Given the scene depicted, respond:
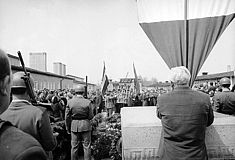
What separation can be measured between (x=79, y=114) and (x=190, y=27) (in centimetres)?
337

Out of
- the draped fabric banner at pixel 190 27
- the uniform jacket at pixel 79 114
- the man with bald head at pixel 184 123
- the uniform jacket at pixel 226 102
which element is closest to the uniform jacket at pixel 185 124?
the man with bald head at pixel 184 123

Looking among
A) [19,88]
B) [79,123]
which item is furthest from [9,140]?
[79,123]

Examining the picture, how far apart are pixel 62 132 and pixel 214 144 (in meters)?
4.05

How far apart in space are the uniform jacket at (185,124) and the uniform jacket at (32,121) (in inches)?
49.6

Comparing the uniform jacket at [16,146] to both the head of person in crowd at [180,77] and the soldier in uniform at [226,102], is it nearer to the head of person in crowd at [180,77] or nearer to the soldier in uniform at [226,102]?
the head of person in crowd at [180,77]

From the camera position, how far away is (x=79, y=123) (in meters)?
5.42

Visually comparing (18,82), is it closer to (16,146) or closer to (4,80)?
(4,80)

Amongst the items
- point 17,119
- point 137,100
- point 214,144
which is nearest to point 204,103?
point 214,144

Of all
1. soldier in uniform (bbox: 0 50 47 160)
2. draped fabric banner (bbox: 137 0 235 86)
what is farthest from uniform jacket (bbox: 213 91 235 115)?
soldier in uniform (bbox: 0 50 47 160)

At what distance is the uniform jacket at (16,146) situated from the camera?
0.99 m

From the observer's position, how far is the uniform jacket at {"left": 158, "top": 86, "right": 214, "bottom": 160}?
2.33 metres

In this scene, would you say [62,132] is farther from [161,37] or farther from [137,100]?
[137,100]

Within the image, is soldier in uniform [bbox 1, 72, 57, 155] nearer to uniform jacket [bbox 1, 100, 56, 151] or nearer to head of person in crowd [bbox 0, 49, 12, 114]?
→ uniform jacket [bbox 1, 100, 56, 151]

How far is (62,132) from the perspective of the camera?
5816mm
